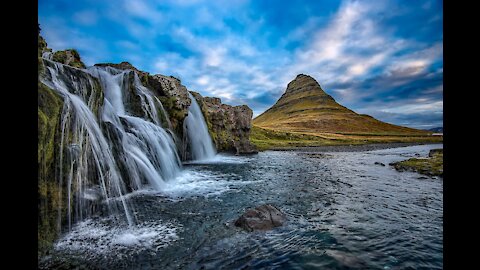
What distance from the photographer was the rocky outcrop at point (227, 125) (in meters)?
48.0

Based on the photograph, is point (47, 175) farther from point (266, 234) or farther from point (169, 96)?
point (169, 96)

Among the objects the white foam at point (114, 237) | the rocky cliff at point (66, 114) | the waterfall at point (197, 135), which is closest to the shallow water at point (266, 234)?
the white foam at point (114, 237)

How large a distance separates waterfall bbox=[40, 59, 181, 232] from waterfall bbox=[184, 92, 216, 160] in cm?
1023

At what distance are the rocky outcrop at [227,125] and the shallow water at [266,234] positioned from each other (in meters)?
29.9

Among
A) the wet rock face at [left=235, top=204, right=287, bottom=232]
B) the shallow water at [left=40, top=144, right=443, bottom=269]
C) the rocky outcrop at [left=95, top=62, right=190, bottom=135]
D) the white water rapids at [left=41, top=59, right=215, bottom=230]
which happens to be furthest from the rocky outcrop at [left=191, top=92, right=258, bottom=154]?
the wet rock face at [left=235, top=204, right=287, bottom=232]

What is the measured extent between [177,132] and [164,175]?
12371 millimetres

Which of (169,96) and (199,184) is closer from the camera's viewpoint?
(199,184)

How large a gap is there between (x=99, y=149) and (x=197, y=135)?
84.1 feet

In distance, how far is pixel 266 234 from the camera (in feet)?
36.3

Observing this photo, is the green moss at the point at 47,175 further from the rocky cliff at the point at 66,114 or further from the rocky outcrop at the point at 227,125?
the rocky outcrop at the point at 227,125

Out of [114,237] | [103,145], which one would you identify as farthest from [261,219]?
[103,145]

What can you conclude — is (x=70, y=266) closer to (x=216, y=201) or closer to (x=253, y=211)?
(x=253, y=211)
